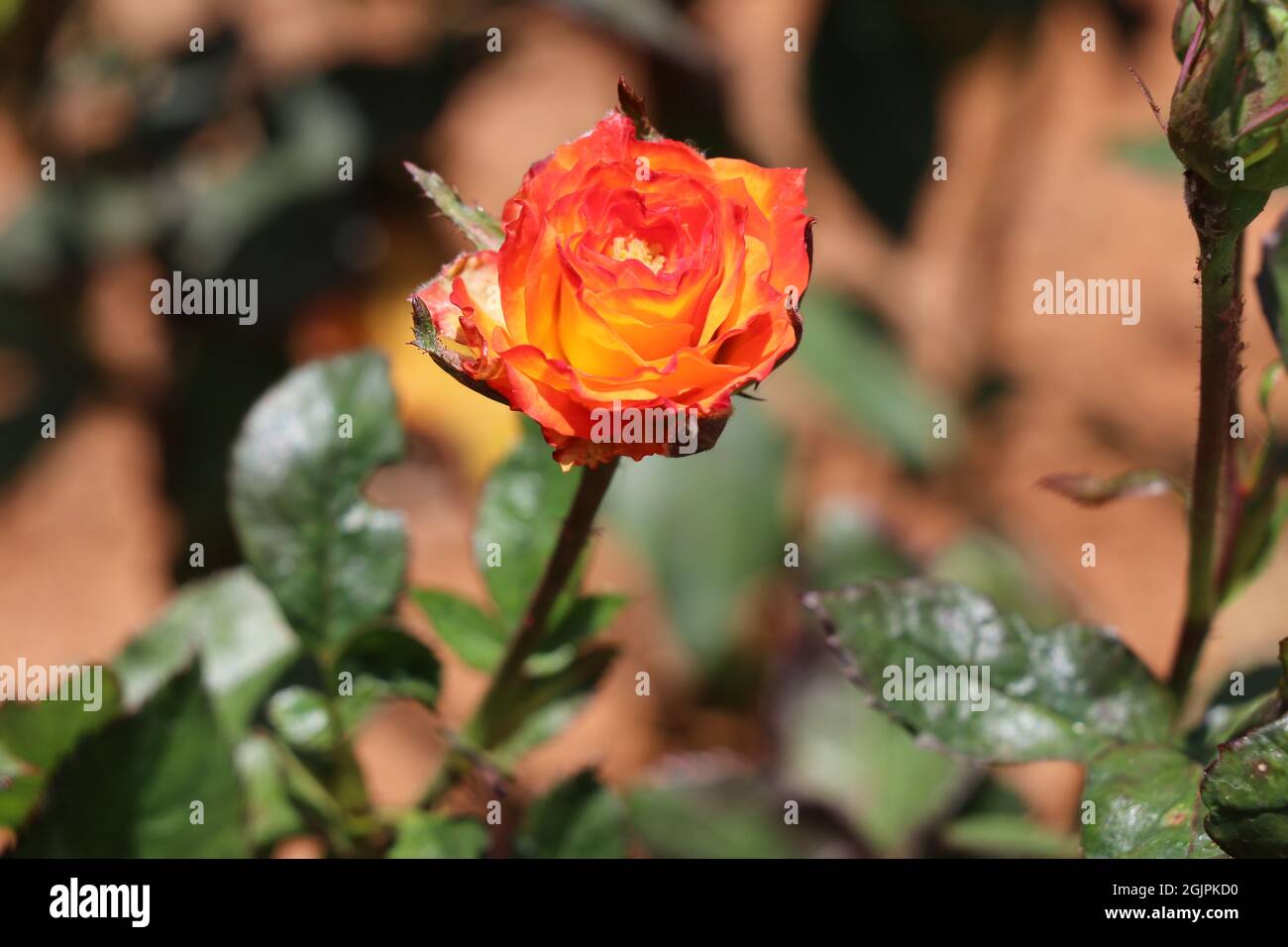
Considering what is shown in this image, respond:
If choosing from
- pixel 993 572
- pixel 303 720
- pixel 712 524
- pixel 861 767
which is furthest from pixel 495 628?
pixel 712 524

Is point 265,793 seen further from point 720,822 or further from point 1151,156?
point 1151,156

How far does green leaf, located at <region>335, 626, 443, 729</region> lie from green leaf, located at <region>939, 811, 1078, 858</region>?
0.54m

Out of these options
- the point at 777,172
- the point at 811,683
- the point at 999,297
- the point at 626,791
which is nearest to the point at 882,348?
the point at 999,297

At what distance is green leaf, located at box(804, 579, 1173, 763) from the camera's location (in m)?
0.88

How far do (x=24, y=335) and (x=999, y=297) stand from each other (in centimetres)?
167

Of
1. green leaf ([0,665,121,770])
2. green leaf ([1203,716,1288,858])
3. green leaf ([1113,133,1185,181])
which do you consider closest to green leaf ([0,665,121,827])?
green leaf ([0,665,121,770])

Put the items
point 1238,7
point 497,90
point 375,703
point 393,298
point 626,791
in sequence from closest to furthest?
point 1238,7 < point 375,703 < point 626,791 < point 393,298 < point 497,90

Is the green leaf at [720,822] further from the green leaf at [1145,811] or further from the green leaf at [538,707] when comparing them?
the green leaf at [1145,811]

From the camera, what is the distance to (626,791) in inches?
59.3

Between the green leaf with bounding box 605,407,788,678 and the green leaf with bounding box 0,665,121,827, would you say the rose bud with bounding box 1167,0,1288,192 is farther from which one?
the green leaf with bounding box 605,407,788,678

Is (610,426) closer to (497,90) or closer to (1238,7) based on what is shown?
(1238,7)

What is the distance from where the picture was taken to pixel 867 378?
2.21 m

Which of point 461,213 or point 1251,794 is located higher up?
point 461,213

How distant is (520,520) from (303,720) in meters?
0.21
